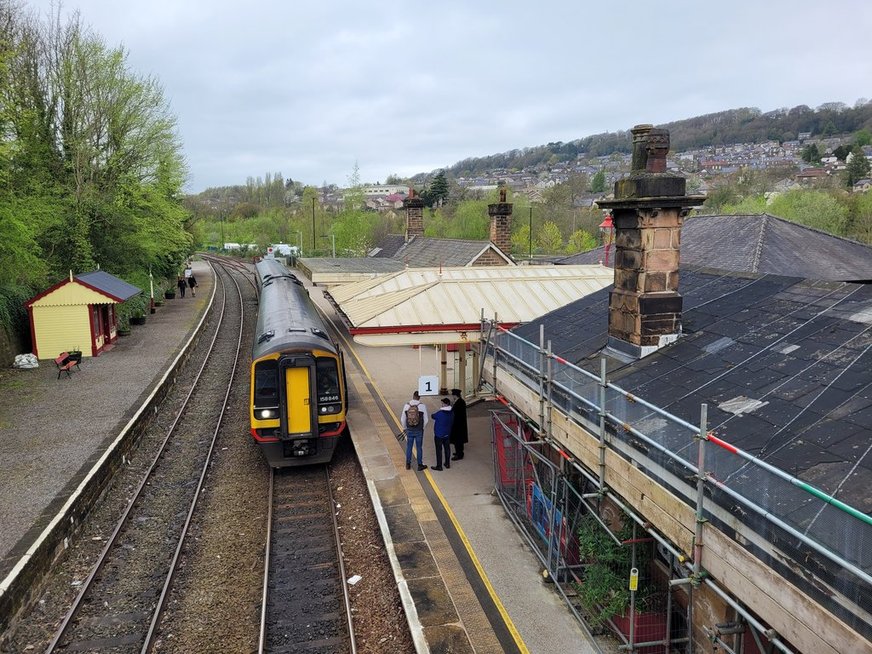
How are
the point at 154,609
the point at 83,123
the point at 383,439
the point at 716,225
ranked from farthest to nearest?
the point at 83,123 < the point at 716,225 < the point at 383,439 < the point at 154,609

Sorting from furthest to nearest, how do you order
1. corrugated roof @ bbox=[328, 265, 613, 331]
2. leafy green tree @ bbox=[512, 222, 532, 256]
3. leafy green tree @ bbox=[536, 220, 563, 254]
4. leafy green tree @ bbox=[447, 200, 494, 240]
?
leafy green tree @ bbox=[447, 200, 494, 240]
leafy green tree @ bbox=[536, 220, 563, 254]
leafy green tree @ bbox=[512, 222, 532, 256]
corrugated roof @ bbox=[328, 265, 613, 331]

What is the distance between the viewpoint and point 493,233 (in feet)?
92.3

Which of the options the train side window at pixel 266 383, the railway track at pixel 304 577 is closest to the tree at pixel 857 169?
the train side window at pixel 266 383

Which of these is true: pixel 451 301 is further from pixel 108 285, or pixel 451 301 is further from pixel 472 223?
pixel 472 223

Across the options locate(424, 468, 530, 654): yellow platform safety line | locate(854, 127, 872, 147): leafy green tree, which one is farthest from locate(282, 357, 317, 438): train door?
locate(854, 127, 872, 147): leafy green tree

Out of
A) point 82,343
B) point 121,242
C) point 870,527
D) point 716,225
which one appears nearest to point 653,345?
point 870,527

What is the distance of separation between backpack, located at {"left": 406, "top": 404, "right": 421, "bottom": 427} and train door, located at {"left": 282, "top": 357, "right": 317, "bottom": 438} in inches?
69.5

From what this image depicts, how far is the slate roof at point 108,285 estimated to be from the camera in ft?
70.2

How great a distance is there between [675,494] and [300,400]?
7734 mm

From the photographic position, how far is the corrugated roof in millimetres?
13180

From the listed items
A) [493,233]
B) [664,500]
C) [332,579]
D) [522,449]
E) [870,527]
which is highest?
[493,233]

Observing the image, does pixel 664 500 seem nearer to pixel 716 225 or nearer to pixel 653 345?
pixel 653 345

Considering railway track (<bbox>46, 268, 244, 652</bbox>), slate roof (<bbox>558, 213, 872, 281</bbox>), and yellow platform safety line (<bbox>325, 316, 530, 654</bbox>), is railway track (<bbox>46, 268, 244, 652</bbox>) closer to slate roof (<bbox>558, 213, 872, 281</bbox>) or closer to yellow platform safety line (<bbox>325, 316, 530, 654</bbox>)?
yellow platform safety line (<bbox>325, 316, 530, 654</bbox>)

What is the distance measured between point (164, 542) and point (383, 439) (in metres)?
5.03
